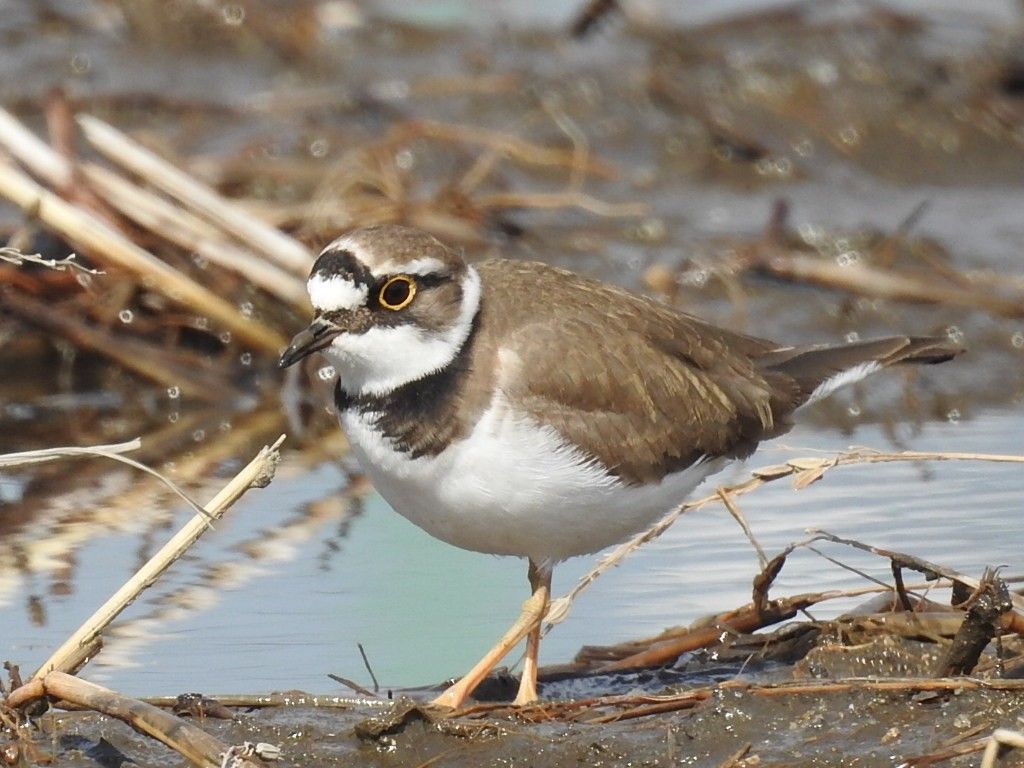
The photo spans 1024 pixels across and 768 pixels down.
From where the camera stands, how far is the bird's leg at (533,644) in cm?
532

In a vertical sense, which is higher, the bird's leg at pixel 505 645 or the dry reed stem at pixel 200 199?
the dry reed stem at pixel 200 199

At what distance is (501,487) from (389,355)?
1.69ft

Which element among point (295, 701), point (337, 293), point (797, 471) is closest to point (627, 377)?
point (797, 471)

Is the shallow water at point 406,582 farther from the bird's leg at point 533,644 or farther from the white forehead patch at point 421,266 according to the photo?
the white forehead patch at point 421,266

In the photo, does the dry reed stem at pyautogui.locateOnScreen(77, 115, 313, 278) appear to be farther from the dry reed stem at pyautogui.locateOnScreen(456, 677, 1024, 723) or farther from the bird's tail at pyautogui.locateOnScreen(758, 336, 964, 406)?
the dry reed stem at pyautogui.locateOnScreen(456, 677, 1024, 723)

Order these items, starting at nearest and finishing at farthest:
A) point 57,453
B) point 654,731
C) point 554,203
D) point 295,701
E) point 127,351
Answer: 1. point 57,453
2. point 654,731
3. point 295,701
4. point 127,351
5. point 554,203

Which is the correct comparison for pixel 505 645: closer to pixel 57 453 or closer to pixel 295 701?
pixel 295 701

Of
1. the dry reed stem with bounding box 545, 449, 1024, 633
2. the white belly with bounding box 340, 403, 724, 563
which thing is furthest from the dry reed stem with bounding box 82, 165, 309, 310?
the dry reed stem with bounding box 545, 449, 1024, 633

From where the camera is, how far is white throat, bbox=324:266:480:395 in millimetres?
5270

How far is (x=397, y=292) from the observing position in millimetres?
5363

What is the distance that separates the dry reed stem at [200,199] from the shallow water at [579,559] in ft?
2.80

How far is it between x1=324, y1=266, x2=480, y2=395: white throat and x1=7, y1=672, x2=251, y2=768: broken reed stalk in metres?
1.23

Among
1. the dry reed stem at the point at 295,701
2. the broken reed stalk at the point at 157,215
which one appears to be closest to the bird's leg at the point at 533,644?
the dry reed stem at the point at 295,701

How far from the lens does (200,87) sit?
1222 cm
